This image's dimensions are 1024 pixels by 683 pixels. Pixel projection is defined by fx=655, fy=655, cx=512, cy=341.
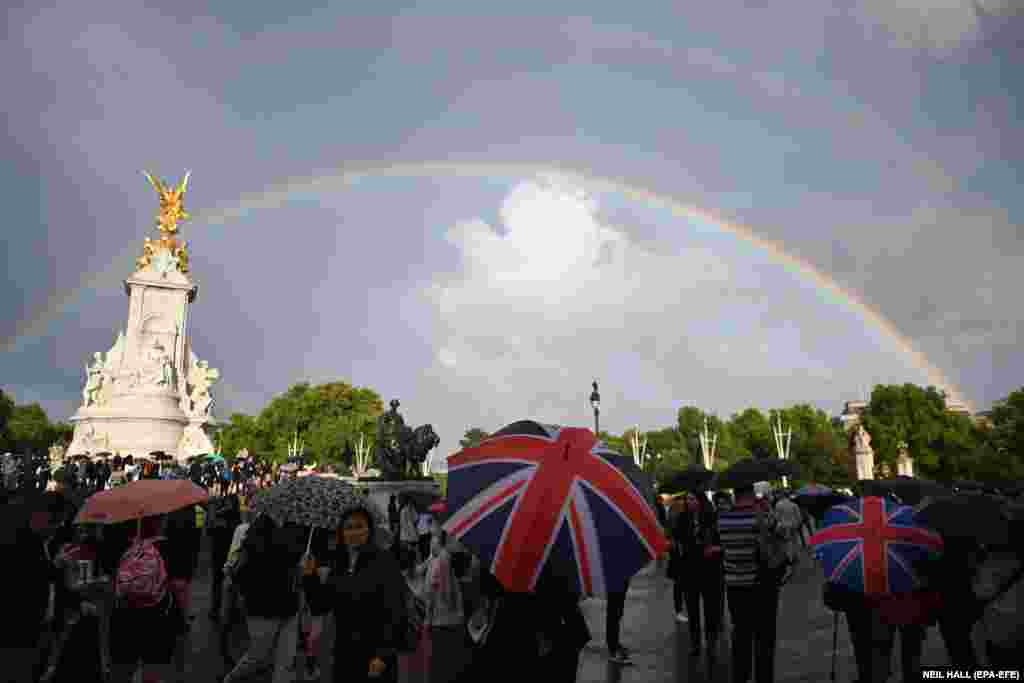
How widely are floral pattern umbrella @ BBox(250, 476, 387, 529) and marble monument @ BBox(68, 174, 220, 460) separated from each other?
39736 mm

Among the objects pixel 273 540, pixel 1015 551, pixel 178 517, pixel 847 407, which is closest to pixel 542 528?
pixel 273 540

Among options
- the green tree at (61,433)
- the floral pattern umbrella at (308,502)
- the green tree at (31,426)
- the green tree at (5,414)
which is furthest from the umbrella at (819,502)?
the green tree at (61,433)

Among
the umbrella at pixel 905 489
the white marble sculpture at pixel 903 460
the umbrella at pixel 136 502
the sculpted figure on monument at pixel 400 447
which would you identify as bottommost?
the umbrella at pixel 136 502

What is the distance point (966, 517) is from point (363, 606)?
14.1 ft

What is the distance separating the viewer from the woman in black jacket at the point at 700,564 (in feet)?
26.6

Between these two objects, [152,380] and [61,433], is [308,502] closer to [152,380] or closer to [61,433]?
[152,380]

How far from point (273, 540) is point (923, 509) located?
5050 millimetres

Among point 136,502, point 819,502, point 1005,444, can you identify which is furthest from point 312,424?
point 136,502

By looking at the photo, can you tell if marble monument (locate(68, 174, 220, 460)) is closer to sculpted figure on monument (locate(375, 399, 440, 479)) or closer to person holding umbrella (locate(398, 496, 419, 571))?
sculpted figure on monument (locate(375, 399, 440, 479))

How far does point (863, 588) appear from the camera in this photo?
15.7 feet

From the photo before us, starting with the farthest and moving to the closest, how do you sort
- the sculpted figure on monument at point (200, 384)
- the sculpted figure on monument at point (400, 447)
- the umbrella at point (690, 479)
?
the sculpted figure on monument at point (200, 384) < the sculpted figure on monument at point (400, 447) < the umbrella at point (690, 479)

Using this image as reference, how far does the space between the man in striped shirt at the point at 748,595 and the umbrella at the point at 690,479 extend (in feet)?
15.5

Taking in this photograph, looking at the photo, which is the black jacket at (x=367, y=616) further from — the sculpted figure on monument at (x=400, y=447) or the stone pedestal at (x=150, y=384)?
the stone pedestal at (x=150, y=384)

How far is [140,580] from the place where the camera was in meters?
4.62
